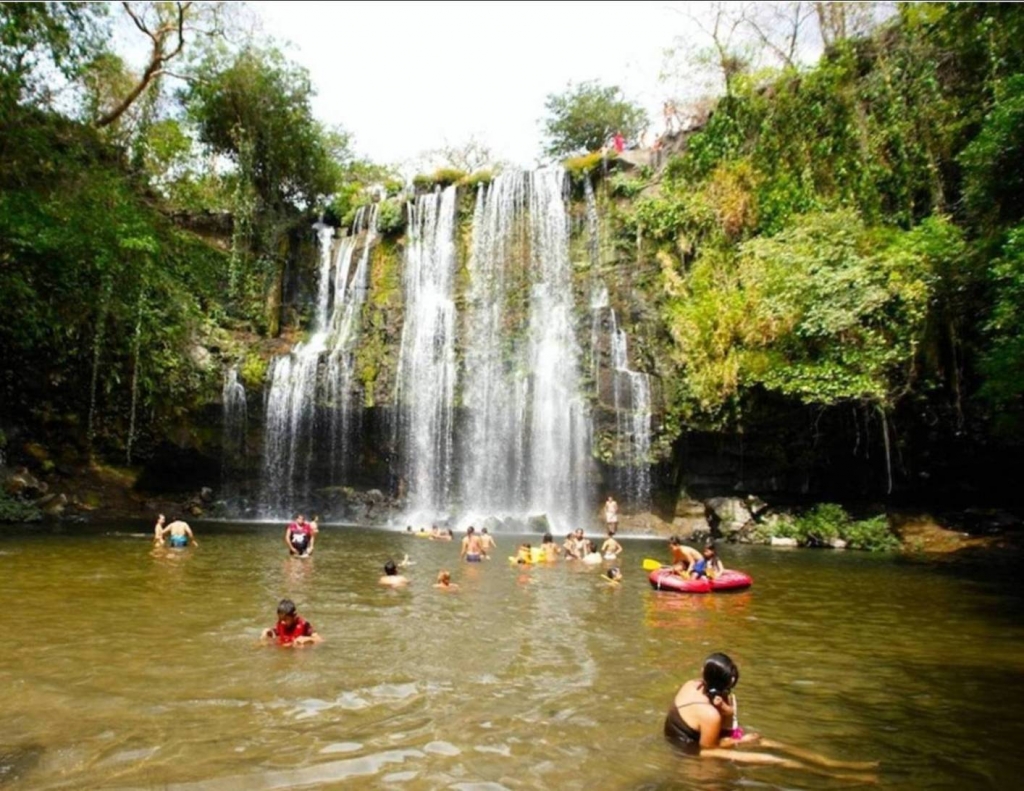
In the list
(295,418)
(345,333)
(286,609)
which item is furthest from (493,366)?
(286,609)

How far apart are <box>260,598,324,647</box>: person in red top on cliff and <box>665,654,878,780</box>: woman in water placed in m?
→ 4.21

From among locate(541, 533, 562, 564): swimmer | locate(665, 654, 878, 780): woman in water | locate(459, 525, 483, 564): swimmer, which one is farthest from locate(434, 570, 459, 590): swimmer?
locate(665, 654, 878, 780): woman in water

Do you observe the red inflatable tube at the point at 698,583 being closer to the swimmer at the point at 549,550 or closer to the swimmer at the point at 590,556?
the swimmer at the point at 590,556

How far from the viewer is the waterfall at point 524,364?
79.9 ft

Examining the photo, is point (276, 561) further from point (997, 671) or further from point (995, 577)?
point (995, 577)

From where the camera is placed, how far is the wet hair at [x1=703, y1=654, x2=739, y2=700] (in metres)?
5.08

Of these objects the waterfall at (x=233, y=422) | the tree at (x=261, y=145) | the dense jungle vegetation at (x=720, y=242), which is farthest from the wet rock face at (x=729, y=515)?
the tree at (x=261, y=145)

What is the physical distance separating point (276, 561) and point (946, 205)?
2020 cm

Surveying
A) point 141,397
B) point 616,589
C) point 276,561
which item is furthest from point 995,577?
point 141,397

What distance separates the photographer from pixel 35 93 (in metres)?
18.3

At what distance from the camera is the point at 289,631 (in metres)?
7.70

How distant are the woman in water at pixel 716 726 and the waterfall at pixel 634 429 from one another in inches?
695

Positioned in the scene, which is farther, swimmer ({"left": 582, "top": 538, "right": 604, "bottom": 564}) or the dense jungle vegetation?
the dense jungle vegetation

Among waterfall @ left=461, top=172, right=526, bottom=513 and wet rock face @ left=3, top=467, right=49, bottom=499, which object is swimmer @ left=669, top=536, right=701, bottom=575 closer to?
waterfall @ left=461, top=172, right=526, bottom=513
